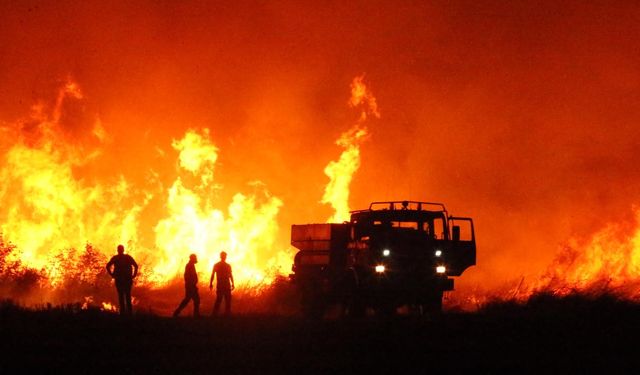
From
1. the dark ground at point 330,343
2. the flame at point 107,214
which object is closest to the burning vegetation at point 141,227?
the flame at point 107,214

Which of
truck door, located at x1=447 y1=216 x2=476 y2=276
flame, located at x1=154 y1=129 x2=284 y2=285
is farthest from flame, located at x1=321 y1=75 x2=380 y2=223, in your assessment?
truck door, located at x1=447 y1=216 x2=476 y2=276

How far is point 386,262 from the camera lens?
907 inches

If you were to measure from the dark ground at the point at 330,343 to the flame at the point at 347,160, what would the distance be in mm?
21426

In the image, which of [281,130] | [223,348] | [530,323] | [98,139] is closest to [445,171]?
[281,130]

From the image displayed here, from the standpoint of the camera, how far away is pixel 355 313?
76.1ft

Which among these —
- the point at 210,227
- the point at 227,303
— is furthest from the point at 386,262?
the point at 210,227

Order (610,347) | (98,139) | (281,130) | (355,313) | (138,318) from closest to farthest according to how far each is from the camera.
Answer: (610,347) < (138,318) < (355,313) < (98,139) < (281,130)

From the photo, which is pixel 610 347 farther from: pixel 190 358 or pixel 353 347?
pixel 190 358

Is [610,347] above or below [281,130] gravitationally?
below

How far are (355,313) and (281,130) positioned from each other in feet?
83.8

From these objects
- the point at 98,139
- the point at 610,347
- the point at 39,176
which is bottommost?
the point at 610,347

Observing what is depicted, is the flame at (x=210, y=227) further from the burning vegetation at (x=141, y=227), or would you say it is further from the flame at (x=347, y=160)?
the flame at (x=347, y=160)

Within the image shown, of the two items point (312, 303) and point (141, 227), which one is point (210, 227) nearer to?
point (141, 227)

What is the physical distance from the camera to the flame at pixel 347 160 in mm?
42031
